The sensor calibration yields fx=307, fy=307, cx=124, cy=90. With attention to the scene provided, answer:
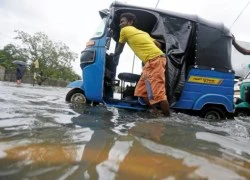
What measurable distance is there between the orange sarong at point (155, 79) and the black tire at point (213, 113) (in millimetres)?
1165

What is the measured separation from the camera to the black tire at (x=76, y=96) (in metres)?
5.83

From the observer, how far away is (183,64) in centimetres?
531

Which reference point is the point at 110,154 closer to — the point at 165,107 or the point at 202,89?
the point at 165,107

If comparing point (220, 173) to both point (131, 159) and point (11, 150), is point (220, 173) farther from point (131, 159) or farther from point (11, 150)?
point (11, 150)

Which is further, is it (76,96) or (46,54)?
(46,54)

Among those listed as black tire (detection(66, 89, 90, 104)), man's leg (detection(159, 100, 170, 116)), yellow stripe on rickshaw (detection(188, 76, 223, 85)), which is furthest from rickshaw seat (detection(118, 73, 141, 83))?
man's leg (detection(159, 100, 170, 116))

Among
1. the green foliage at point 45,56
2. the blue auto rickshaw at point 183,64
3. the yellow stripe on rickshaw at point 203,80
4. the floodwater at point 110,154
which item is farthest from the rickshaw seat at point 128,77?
the green foliage at point 45,56

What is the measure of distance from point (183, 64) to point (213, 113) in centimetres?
106

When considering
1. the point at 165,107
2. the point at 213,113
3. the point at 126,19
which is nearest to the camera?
the point at 165,107

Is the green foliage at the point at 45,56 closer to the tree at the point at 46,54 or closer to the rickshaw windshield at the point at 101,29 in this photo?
the tree at the point at 46,54

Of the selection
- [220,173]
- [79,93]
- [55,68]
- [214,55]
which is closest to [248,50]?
[214,55]

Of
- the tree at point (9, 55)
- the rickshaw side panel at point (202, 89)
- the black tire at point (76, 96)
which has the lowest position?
the black tire at point (76, 96)

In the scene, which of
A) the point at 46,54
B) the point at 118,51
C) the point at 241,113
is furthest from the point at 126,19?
the point at 46,54

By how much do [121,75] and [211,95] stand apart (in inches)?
63.8
